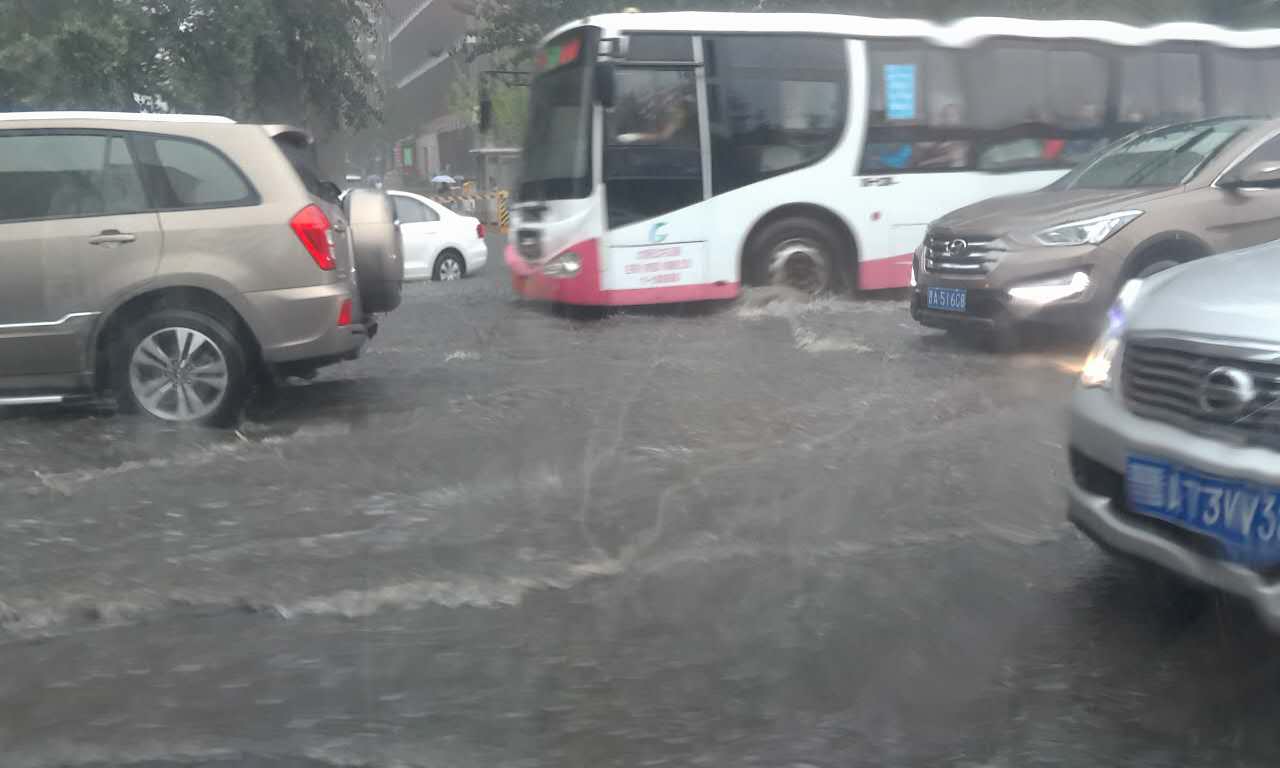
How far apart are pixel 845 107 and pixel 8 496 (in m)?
8.88

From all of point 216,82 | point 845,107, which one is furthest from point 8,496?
point 216,82

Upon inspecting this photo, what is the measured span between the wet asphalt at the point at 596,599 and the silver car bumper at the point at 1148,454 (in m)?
0.21

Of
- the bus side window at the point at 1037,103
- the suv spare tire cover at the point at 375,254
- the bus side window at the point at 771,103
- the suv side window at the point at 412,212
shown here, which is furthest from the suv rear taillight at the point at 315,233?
the suv side window at the point at 412,212

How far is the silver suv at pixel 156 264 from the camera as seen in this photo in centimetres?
690

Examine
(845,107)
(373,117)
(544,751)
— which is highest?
(373,117)

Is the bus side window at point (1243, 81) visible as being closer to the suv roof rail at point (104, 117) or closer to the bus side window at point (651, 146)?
the bus side window at point (651, 146)

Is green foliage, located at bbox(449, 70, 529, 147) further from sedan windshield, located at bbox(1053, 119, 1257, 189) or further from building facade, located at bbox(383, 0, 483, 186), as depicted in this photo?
building facade, located at bbox(383, 0, 483, 186)

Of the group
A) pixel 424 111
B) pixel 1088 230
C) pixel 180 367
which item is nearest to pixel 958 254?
pixel 1088 230

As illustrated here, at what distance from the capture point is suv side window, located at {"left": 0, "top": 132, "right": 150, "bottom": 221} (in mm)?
7008

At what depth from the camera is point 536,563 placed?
4738mm

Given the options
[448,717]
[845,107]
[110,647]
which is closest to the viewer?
[448,717]

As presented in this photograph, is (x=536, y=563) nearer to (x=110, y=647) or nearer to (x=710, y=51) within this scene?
(x=110, y=647)

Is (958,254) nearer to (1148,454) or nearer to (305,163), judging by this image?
(305,163)

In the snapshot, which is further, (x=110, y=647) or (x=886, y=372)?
(x=886, y=372)
